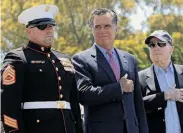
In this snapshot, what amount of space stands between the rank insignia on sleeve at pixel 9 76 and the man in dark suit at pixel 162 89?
4.88 ft

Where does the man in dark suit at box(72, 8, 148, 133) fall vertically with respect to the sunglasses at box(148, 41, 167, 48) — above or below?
below

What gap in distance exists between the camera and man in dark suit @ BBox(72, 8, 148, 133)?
11.8 feet

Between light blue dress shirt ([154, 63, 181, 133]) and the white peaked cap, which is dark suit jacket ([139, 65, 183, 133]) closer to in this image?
light blue dress shirt ([154, 63, 181, 133])

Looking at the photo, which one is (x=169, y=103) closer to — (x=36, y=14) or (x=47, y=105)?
(x=47, y=105)

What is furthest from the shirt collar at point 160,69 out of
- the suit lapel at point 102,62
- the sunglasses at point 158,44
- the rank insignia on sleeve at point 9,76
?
the rank insignia on sleeve at point 9,76

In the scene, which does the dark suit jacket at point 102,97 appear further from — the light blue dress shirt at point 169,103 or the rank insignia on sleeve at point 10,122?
the rank insignia on sleeve at point 10,122

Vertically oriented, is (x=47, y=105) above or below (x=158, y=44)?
below

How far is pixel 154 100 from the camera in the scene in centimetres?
414

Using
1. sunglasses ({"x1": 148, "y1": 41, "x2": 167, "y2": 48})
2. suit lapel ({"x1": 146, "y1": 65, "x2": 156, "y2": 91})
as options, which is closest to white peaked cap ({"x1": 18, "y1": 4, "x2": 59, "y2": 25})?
sunglasses ({"x1": 148, "y1": 41, "x2": 167, "y2": 48})

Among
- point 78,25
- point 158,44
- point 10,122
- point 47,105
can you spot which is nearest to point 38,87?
point 47,105

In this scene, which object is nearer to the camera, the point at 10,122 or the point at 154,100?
the point at 10,122

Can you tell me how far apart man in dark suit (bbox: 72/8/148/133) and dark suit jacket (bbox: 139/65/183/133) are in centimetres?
28

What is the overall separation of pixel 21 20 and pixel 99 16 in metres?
0.67

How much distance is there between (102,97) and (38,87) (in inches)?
21.1
